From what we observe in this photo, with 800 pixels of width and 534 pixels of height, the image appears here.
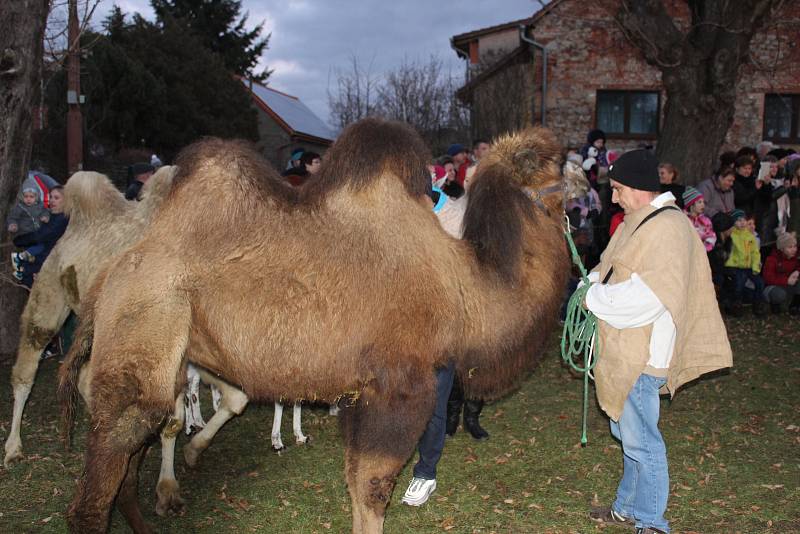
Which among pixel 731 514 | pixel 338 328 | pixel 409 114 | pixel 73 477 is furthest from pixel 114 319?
pixel 409 114

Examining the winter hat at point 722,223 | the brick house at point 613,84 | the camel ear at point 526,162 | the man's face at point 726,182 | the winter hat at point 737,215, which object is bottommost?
the winter hat at point 722,223

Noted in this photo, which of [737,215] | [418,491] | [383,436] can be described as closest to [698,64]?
[737,215]

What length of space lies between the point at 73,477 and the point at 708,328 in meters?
4.75

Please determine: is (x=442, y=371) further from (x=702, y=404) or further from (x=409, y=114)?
(x=409, y=114)

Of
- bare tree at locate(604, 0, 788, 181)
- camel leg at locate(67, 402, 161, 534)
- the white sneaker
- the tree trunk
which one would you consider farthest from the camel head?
bare tree at locate(604, 0, 788, 181)

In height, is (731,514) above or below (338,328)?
below

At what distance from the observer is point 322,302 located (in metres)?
3.53

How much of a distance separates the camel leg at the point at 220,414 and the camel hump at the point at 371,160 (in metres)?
2.28

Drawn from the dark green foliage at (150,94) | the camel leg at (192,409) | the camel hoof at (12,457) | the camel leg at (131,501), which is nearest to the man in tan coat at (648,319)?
the camel leg at (131,501)

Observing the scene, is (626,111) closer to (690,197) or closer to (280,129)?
(690,197)

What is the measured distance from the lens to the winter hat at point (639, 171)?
13.6 feet

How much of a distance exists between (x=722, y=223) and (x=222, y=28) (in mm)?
37517

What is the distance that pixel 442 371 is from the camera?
183 inches

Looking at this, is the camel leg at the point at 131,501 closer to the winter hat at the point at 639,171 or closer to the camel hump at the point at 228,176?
the camel hump at the point at 228,176
